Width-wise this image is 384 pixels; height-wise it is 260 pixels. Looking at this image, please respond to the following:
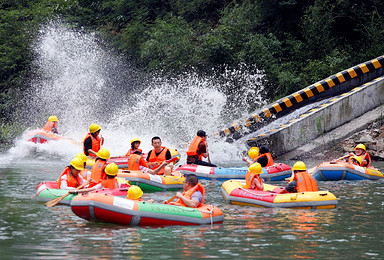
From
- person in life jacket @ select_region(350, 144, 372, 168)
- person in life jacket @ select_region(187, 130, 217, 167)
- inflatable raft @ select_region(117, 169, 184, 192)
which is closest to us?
inflatable raft @ select_region(117, 169, 184, 192)

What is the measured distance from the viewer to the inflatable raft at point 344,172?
16.6 metres

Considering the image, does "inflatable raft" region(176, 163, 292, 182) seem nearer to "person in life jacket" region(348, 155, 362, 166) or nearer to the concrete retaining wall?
"person in life jacket" region(348, 155, 362, 166)

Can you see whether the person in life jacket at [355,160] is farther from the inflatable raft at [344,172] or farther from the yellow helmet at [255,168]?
the yellow helmet at [255,168]

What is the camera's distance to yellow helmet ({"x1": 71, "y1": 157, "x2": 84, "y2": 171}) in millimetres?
12348

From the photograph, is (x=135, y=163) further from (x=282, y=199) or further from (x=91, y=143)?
(x=282, y=199)

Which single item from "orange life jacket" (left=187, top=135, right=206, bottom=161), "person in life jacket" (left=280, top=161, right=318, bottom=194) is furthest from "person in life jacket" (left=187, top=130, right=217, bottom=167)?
"person in life jacket" (left=280, top=161, right=318, bottom=194)

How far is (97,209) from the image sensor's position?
10055mm

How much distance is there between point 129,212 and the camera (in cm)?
1009

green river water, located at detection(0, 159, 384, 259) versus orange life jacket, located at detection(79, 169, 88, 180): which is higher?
orange life jacket, located at detection(79, 169, 88, 180)

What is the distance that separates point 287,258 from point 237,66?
20296 mm

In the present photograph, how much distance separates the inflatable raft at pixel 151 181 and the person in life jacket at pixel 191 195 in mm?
3915

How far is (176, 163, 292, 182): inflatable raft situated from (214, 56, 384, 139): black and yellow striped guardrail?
7635 millimetres

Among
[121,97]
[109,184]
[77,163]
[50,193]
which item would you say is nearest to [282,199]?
[109,184]

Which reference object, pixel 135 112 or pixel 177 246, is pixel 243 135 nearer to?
pixel 135 112
